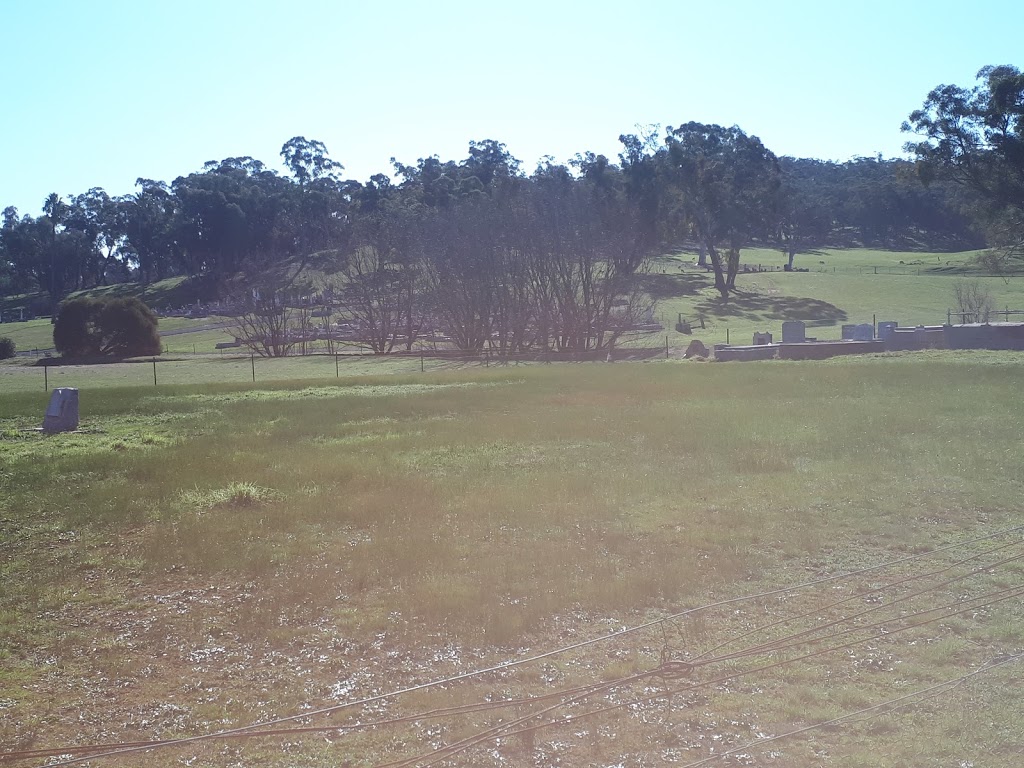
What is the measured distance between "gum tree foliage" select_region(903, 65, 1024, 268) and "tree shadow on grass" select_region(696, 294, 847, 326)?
710 inches

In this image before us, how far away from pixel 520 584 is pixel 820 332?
2237 inches

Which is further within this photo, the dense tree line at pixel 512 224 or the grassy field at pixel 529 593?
the dense tree line at pixel 512 224

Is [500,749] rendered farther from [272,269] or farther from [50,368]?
[272,269]

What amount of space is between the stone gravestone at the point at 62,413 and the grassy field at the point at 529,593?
2.68m

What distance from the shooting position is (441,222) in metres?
70.4

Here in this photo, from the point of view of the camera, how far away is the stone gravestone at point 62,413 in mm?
23922

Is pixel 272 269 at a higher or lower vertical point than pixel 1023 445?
higher

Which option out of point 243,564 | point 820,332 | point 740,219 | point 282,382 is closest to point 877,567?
point 243,564

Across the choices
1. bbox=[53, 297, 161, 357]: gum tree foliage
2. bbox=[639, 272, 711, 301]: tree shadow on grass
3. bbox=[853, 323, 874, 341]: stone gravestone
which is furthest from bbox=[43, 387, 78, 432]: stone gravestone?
bbox=[639, 272, 711, 301]: tree shadow on grass

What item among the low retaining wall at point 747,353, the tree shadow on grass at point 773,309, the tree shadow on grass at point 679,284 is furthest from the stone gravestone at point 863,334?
the tree shadow on grass at point 679,284

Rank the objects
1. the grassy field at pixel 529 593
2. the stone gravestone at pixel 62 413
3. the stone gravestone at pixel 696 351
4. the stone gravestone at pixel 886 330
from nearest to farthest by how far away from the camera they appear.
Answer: the grassy field at pixel 529 593 < the stone gravestone at pixel 62 413 < the stone gravestone at pixel 886 330 < the stone gravestone at pixel 696 351

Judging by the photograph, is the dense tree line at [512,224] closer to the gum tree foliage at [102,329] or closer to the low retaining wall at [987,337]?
the gum tree foliage at [102,329]

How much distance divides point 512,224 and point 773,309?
31.8 m

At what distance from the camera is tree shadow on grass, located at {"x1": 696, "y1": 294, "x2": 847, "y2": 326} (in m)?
78.6
